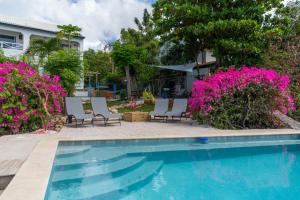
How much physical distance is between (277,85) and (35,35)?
26.5m

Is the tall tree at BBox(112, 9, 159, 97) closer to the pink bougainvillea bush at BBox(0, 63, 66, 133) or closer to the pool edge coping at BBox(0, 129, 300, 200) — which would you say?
the pink bougainvillea bush at BBox(0, 63, 66, 133)

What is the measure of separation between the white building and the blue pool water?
75.2 feet

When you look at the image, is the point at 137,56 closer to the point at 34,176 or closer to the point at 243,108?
the point at 243,108

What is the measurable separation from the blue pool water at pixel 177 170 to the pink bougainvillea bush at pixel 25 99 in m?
2.67

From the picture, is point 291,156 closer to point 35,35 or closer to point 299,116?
point 299,116

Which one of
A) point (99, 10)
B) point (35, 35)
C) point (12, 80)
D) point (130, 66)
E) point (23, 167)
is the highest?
point (99, 10)

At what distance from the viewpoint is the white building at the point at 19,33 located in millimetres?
26500

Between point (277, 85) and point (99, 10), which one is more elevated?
point (99, 10)

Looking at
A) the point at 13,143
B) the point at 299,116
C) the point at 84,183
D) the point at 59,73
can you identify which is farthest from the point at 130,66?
the point at 84,183

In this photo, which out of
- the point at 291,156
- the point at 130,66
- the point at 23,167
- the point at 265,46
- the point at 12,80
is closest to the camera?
the point at 23,167

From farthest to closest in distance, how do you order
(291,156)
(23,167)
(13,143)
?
(291,156)
(13,143)
(23,167)

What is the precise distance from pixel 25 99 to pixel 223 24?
32.2 feet

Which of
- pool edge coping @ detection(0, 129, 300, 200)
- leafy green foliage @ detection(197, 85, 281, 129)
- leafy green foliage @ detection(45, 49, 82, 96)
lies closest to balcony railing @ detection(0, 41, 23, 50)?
leafy green foliage @ detection(45, 49, 82, 96)

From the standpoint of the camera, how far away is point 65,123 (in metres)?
11.5
